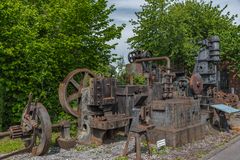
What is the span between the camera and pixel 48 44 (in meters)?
11.8

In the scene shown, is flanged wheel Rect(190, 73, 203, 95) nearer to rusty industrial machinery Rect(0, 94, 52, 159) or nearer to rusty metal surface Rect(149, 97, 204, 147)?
rusty metal surface Rect(149, 97, 204, 147)

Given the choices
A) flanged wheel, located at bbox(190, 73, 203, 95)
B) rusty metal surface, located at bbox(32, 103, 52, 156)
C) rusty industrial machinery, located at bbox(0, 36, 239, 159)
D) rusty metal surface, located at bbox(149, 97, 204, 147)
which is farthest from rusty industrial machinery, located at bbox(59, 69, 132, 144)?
flanged wheel, located at bbox(190, 73, 203, 95)

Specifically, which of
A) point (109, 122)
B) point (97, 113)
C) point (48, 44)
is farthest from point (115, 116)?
point (48, 44)

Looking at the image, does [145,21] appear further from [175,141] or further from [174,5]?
[175,141]

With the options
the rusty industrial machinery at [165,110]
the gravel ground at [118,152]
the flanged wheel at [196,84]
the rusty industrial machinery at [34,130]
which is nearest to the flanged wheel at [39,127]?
the rusty industrial machinery at [34,130]

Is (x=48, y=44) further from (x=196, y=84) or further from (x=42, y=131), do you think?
(x=196, y=84)

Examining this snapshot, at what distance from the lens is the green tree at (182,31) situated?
71.6 ft

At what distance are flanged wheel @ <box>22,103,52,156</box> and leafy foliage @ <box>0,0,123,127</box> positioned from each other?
3.14 m

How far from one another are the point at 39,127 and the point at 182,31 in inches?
614

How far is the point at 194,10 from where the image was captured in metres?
24.9

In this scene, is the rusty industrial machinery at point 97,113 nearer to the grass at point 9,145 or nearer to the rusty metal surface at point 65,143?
the rusty metal surface at point 65,143

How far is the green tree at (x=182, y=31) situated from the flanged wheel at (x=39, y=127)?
1480 centimetres

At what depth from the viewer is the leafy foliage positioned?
10.8 meters

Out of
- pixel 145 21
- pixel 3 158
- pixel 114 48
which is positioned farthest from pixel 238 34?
pixel 3 158
